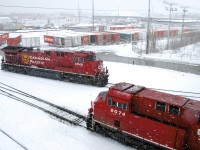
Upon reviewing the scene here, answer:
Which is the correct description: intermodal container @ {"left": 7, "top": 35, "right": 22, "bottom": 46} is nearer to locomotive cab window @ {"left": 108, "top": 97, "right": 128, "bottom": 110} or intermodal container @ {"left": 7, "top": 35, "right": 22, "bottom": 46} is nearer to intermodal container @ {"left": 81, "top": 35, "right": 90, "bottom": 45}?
intermodal container @ {"left": 81, "top": 35, "right": 90, "bottom": 45}

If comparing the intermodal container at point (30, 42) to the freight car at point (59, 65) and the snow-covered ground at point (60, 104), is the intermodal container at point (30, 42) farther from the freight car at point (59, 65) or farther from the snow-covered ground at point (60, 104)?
the snow-covered ground at point (60, 104)

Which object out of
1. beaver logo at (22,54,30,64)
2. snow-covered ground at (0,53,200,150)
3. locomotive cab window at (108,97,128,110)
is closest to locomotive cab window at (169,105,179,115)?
locomotive cab window at (108,97,128,110)

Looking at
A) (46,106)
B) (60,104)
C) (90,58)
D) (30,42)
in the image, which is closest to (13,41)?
(30,42)

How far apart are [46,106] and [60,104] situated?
1.10 meters

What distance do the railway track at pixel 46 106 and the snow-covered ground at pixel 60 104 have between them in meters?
0.48

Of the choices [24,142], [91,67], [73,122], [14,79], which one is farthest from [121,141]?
[14,79]

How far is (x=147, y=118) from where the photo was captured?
11.2 m

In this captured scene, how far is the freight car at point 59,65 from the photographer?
22.8m

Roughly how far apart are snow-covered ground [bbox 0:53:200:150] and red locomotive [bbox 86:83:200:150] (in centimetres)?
107

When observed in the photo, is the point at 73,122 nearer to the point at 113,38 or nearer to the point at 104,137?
Answer: the point at 104,137

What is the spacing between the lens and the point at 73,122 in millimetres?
14906

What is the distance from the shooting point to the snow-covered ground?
42.2 ft

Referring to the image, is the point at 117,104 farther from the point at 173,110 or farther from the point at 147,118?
the point at 173,110

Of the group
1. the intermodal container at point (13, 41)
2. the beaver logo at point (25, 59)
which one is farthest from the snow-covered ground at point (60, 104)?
the intermodal container at point (13, 41)
